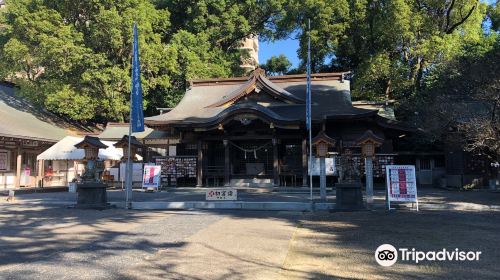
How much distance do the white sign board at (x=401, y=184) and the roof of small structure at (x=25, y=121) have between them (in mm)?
18787

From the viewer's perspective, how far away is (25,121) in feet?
→ 85.4

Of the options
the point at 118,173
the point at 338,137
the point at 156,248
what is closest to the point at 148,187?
the point at 118,173

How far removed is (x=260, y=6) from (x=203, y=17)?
Answer: 4.84 m

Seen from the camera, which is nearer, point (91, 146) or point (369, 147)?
point (369, 147)

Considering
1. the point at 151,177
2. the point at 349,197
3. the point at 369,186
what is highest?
the point at 151,177

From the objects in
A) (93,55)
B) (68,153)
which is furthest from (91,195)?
(93,55)

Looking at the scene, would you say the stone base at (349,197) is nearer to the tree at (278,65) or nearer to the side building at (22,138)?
the side building at (22,138)

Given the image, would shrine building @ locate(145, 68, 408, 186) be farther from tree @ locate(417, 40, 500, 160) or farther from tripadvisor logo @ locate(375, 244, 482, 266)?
tripadvisor logo @ locate(375, 244, 482, 266)

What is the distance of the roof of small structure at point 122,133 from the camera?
24.3 m

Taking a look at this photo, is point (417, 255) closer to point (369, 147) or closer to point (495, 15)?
point (369, 147)

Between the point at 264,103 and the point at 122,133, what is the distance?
9222 mm

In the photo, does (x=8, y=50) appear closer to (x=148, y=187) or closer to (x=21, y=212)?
(x=148, y=187)

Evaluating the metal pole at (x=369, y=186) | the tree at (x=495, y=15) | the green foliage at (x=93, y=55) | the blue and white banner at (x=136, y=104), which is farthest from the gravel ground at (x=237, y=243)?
the tree at (x=495, y=15)

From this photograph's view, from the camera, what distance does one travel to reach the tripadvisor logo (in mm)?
6309
